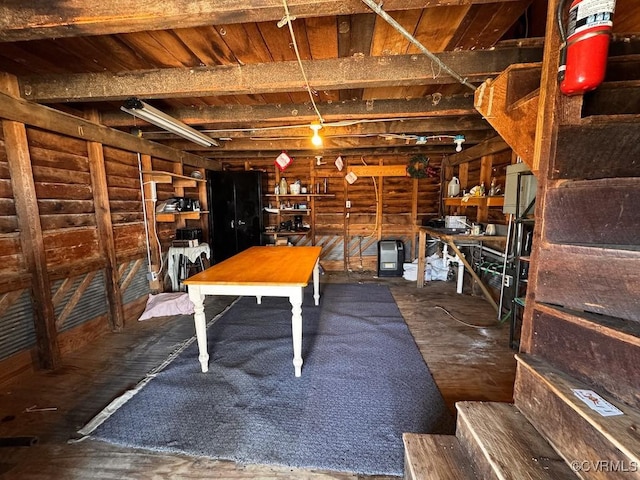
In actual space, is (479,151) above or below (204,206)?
above

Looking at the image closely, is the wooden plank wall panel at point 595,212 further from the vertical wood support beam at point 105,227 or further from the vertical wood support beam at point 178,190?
the vertical wood support beam at point 178,190

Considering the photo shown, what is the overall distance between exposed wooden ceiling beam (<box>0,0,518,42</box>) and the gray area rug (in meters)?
2.28

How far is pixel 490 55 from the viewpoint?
178 centimetres

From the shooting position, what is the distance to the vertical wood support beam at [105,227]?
2850mm

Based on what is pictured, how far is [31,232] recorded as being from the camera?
226 centimetres

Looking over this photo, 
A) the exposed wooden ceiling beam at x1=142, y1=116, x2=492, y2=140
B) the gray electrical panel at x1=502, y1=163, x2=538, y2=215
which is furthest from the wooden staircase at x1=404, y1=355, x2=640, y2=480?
the exposed wooden ceiling beam at x1=142, y1=116, x2=492, y2=140

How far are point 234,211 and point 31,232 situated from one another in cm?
312

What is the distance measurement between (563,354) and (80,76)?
3551 mm

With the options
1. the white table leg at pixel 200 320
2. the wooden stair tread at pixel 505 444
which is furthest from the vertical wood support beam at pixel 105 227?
the wooden stair tread at pixel 505 444

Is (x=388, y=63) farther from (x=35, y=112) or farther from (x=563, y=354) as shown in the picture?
(x=35, y=112)

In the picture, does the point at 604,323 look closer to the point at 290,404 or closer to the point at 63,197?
the point at 290,404

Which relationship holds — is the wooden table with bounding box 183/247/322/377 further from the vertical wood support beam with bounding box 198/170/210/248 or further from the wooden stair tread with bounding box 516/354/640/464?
the vertical wood support beam with bounding box 198/170/210/248

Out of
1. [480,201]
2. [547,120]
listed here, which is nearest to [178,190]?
[547,120]

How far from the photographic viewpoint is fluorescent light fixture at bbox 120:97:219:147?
2.21 meters
